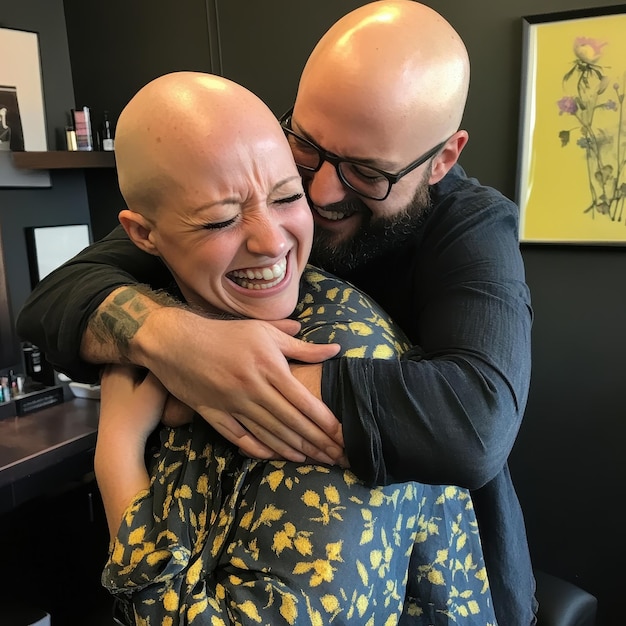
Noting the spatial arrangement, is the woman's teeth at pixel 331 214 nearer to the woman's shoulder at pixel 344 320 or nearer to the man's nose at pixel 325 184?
the man's nose at pixel 325 184

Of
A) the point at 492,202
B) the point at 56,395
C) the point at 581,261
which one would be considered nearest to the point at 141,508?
the point at 492,202

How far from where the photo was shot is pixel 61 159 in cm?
288

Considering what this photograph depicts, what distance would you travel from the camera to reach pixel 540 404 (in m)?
2.25

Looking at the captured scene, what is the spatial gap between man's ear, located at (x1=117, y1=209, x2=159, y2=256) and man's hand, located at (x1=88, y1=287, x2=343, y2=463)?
97 mm

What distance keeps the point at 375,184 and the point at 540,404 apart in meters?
1.44

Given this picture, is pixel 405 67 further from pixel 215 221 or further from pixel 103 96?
pixel 103 96

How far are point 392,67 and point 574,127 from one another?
3.91ft

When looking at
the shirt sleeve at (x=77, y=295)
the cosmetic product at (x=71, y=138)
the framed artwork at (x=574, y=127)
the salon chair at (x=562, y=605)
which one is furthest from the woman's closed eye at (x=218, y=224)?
the cosmetic product at (x=71, y=138)

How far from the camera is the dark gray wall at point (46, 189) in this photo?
2.88 m

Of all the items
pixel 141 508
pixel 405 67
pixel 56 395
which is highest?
pixel 405 67

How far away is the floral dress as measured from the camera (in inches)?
27.4

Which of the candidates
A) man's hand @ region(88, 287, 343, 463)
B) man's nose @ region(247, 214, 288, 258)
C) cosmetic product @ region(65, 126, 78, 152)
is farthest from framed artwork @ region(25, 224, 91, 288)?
man's nose @ region(247, 214, 288, 258)

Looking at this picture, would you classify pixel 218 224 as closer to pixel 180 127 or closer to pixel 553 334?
pixel 180 127

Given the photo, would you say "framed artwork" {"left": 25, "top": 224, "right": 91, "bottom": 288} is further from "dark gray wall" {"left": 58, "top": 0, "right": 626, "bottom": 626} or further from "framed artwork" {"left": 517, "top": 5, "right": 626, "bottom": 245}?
"framed artwork" {"left": 517, "top": 5, "right": 626, "bottom": 245}
